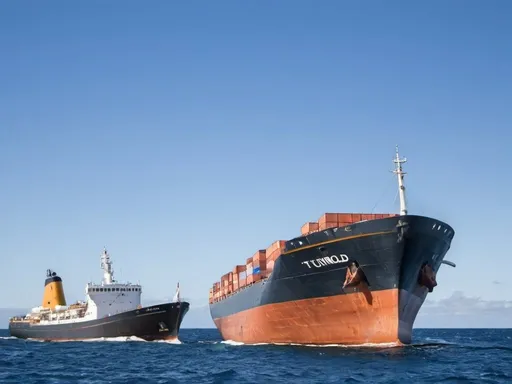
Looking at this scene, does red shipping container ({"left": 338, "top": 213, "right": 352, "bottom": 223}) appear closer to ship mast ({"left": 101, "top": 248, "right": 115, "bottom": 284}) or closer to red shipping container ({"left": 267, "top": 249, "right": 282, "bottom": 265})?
red shipping container ({"left": 267, "top": 249, "right": 282, "bottom": 265})

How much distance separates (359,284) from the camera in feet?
101

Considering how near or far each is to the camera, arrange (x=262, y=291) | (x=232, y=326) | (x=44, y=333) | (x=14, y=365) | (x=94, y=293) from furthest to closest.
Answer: (x=44, y=333) < (x=94, y=293) < (x=232, y=326) < (x=262, y=291) < (x=14, y=365)

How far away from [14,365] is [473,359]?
24.0 meters

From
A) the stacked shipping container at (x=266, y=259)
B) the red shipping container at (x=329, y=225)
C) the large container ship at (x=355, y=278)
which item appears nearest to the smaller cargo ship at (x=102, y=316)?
the stacked shipping container at (x=266, y=259)

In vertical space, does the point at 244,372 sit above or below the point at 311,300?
below

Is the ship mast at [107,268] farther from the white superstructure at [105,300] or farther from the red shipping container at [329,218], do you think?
the red shipping container at [329,218]

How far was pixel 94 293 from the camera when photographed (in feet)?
188

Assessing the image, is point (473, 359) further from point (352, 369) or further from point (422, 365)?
point (352, 369)

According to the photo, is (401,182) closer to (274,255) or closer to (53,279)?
(274,255)

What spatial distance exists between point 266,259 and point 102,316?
22039mm

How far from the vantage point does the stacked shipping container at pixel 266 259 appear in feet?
113

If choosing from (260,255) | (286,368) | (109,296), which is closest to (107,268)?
(109,296)

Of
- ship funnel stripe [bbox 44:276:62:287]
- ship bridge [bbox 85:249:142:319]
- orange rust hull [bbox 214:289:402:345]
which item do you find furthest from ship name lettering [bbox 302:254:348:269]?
ship funnel stripe [bbox 44:276:62:287]

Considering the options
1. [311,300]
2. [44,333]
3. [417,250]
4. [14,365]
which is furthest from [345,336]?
[44,333]
